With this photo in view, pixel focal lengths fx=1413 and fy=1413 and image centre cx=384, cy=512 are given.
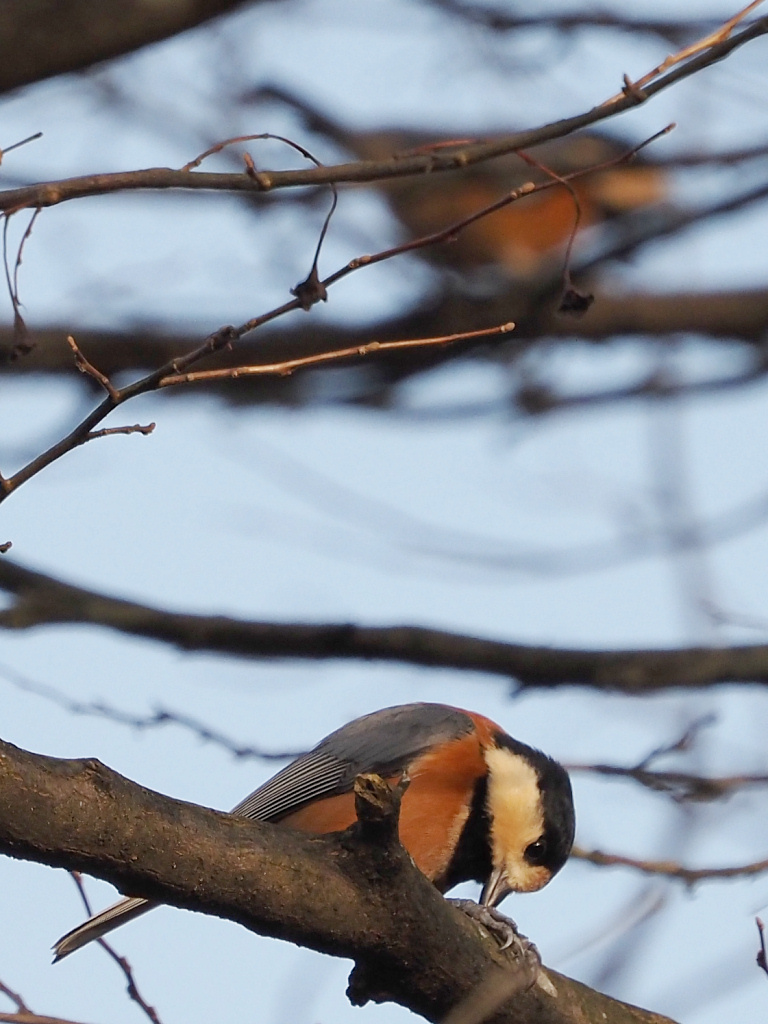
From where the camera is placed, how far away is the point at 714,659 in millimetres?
5043

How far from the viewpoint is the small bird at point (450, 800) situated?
4.61 metres

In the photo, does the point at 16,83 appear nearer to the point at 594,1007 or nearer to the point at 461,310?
the point at 461,310

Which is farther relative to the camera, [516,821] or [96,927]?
[516,821]

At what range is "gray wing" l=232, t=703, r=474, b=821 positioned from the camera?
4.64 metres

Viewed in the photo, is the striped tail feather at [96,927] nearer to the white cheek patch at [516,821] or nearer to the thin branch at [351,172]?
the white cheek patch at [516,821]

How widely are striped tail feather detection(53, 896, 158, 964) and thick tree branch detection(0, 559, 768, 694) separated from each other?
108cm

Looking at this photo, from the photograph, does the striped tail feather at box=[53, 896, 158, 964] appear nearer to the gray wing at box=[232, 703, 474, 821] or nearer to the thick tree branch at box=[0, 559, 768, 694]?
the gray wing at box=[232, 703, 474, 821]

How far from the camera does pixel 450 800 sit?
15.4ft

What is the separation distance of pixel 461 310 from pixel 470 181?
1.10 meters

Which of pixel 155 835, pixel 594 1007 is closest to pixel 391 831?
pixel 155 835

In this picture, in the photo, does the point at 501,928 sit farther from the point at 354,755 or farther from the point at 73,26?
the point at 73,26

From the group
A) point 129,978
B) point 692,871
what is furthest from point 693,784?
point 129,978

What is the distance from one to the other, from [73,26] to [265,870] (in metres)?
2.59

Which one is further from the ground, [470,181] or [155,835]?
[470,181]
